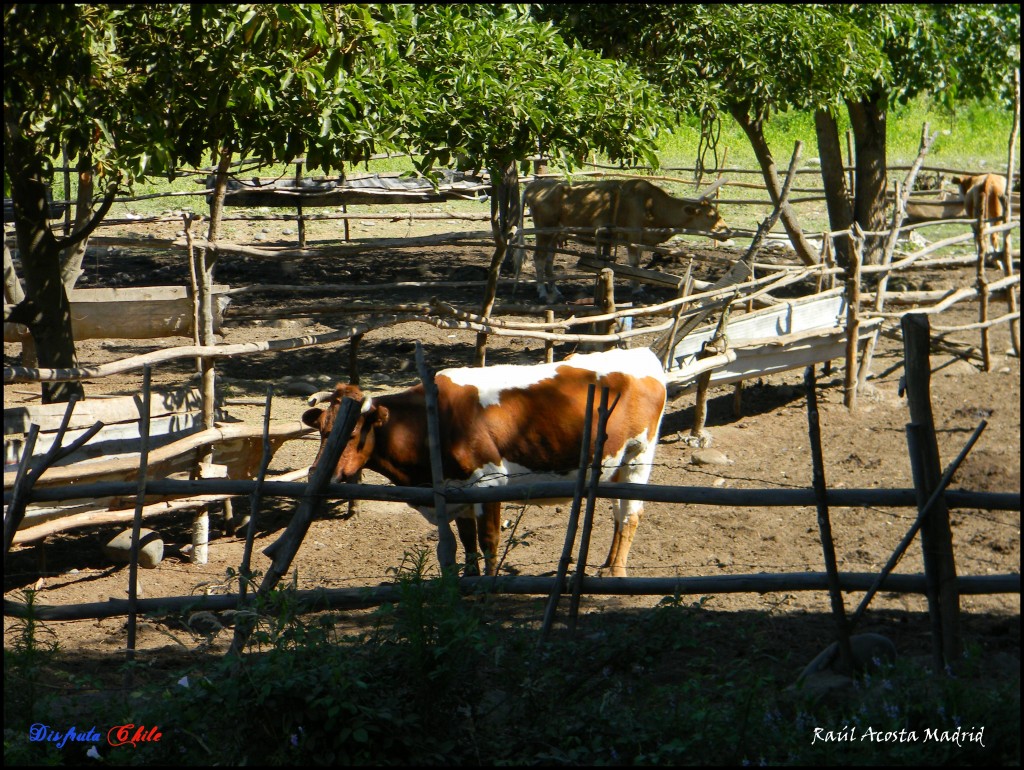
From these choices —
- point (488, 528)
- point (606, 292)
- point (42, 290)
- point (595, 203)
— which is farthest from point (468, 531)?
point (595, 203)

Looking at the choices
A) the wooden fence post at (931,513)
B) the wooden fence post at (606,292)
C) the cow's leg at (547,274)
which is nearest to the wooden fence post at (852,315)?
the wooden fence post at (606,292)

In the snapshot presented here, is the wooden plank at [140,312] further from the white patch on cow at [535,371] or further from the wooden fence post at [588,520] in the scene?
the wooden fence post at [588,520]

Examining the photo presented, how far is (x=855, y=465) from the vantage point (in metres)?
7.39

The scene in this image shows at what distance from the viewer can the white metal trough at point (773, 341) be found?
7773 mm

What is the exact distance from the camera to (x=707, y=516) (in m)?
6.49

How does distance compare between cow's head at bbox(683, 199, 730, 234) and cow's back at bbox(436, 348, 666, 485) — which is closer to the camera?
cow's back at bbox(436, 348, 666, 485)

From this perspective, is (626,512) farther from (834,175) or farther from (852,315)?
(834,175)

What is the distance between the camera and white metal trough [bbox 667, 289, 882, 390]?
7773mm

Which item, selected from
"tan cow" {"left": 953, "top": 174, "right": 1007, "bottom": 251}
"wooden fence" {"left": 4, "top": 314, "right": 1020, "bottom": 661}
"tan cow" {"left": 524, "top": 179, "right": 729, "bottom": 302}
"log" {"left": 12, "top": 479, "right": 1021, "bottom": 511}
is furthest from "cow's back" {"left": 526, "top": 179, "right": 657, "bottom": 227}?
"wooden fence" {"left": 4, "top": 314, "right": 1020, "bottom": 661}

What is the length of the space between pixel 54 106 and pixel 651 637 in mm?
3930

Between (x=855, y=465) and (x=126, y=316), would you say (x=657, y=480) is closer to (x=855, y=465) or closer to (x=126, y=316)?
(x=855, y=465)

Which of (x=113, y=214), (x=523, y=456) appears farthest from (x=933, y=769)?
(x=113, y=214)

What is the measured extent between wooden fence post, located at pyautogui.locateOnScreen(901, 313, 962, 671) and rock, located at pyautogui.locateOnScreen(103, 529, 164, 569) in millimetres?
4264

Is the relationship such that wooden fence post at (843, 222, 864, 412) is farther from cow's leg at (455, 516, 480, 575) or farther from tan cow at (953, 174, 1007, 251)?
tan cow at (953, 174, 1007, 251)
